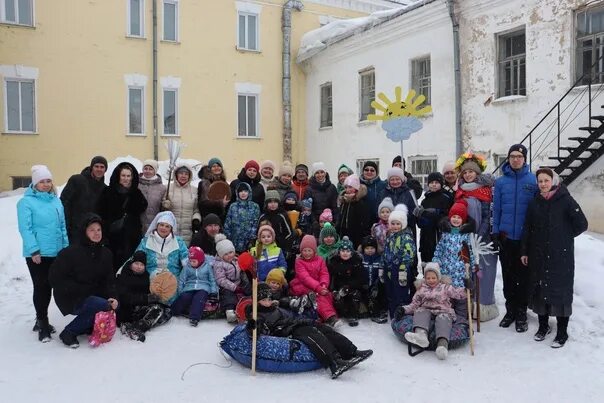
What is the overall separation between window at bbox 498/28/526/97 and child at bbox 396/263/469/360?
25.8ft

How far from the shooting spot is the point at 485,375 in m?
4.50

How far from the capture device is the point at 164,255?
19.7 ft

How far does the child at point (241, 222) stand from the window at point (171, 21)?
38.1 feet

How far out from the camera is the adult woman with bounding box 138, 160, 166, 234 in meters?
6.53

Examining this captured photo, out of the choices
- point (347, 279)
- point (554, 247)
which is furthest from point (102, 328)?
point (554, 247)

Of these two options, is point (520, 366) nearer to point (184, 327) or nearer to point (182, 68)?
point (184, 327)

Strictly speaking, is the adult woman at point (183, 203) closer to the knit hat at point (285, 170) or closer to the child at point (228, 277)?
the child at point (228, 277)

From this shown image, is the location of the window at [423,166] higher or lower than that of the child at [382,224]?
higher

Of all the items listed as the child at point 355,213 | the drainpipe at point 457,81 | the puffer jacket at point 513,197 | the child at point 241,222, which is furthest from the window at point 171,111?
the puffer jacket at point 513,197

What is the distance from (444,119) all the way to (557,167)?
3785mm

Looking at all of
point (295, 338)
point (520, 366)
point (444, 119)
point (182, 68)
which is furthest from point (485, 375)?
point (182, 68)

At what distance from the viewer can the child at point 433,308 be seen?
193 inches

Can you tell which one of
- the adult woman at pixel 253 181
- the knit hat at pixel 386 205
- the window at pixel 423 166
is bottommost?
the knit hat at pixel 386 205

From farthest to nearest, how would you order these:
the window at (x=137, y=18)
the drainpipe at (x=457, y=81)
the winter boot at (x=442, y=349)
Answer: the window at (x=137, y=18) → the drainpipe at (x=457, y=81) → the winter boot at (x=442, y=349)
